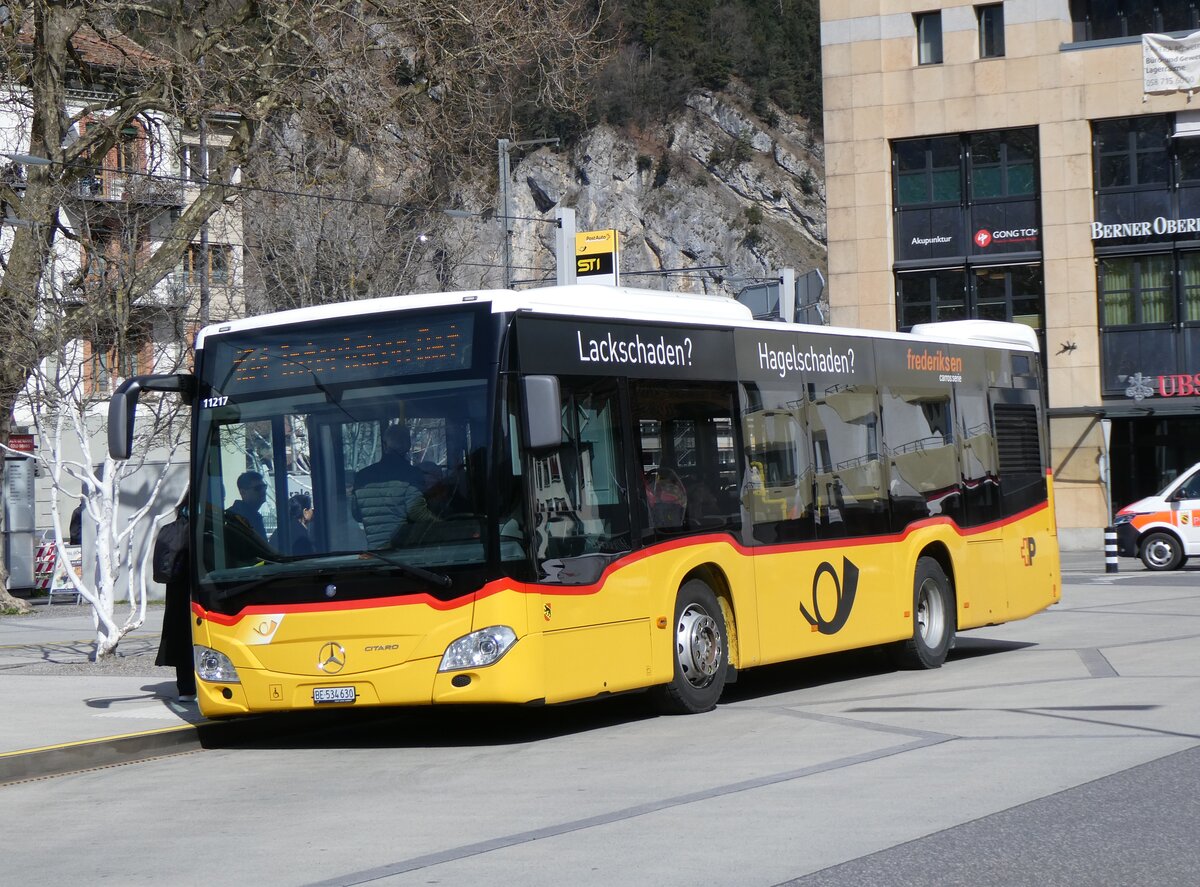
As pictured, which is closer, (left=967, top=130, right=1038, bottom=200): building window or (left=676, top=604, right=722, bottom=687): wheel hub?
(left=676, top=604, right=722, bottom=687): wheel hub

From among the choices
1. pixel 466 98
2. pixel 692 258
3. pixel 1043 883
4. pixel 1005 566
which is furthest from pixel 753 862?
pixel 692 258

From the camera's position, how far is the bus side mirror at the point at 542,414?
10.1m

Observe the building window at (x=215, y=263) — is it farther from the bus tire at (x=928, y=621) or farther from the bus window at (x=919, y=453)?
the bus tire at (x=928, y=621)

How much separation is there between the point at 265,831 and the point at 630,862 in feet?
6.90

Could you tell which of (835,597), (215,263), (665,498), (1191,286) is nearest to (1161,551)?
(1191,286)

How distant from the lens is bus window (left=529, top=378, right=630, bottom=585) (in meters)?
10.6

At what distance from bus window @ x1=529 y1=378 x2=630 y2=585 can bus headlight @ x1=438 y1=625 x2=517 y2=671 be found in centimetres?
48

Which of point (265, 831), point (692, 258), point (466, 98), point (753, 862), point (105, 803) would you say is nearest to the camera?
point (753, 862)

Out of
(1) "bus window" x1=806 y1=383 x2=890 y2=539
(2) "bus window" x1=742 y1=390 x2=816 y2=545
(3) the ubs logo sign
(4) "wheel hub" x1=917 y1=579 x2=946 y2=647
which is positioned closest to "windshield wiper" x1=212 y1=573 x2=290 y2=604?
(2) "bus window" x1=742 y1=390 x2=816 y2=545

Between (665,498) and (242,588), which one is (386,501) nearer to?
(242,588)

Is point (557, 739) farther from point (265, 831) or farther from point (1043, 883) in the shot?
point (1043, 883)

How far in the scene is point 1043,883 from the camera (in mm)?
6191

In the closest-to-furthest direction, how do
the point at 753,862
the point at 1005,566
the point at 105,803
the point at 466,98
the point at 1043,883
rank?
the point at 1043,883
the point at 753,862
the point at 105,803
the point at 1005,566
the point at 466,98

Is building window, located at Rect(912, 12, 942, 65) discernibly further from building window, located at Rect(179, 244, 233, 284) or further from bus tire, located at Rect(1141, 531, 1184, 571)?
building window, located at Rect(179, 244, 233, 284)
